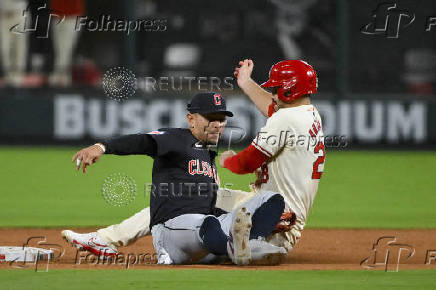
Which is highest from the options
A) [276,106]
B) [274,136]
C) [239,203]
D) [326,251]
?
[276,106]

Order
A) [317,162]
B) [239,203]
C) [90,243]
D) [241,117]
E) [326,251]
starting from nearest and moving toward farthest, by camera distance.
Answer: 1. [317,162]
2. [90,243]
3. [239,203]
4. [326,251]
5. [241,117]

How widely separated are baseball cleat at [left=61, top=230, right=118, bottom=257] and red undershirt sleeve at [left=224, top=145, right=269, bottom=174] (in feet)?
3.52

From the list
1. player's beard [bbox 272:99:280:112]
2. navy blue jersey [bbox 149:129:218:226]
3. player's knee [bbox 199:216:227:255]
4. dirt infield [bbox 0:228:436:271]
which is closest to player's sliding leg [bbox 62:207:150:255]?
dirt infield [bbox 0:228:436:271]

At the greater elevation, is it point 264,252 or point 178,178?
point 178,178

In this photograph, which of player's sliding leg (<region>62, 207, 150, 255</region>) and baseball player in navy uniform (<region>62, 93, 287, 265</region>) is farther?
player's sliding leg (<region>62, 207, 150, 255</region>)

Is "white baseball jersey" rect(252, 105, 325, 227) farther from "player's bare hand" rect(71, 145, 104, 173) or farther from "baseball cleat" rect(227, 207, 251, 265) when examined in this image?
"player's bare hand" rect(71, 145, 104, 173)

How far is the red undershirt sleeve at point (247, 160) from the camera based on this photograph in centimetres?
598

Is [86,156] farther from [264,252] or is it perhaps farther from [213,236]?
[264,252]

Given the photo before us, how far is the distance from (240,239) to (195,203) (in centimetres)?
63

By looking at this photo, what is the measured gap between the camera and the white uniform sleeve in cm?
594

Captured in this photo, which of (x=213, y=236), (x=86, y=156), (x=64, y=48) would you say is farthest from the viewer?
(x=64, y=48)

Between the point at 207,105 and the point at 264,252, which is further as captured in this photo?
the point at 207,105

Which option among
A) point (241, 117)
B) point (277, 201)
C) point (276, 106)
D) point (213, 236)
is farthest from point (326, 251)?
point (241, 117)

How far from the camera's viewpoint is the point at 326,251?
23.9ft
